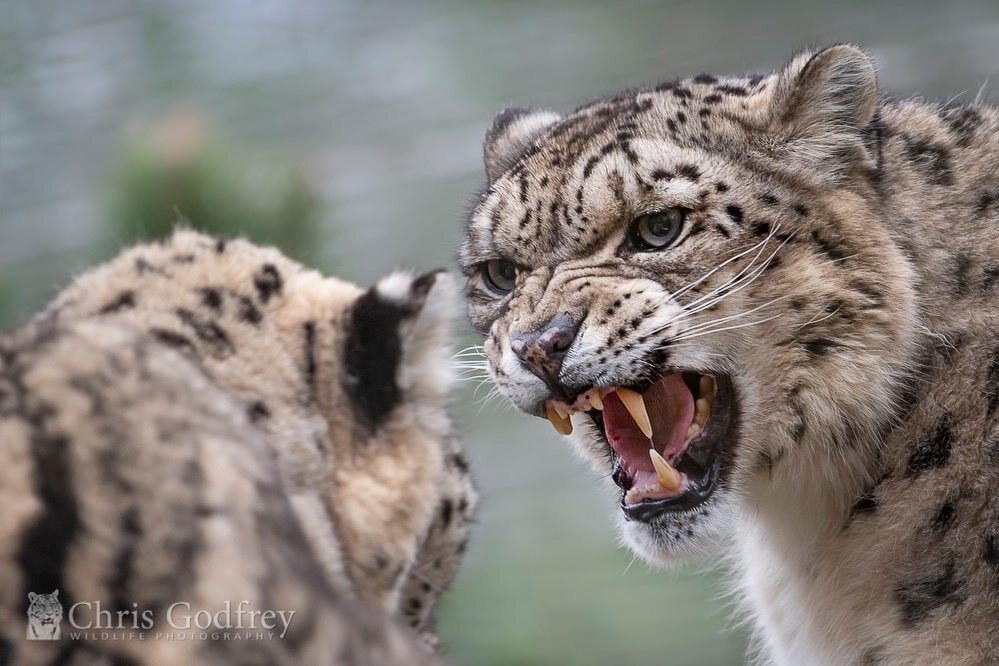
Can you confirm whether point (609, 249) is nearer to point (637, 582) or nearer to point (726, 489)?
point (726, 489)

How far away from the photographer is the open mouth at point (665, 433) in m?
4.27

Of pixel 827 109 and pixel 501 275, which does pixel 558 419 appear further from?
pixel 827 109

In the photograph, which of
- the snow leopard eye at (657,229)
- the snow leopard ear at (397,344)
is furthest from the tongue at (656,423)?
the snow leopard ear at (397,344)

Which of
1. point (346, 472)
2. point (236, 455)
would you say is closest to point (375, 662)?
point (236, 455)

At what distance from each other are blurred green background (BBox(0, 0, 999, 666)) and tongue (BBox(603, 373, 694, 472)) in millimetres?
6075

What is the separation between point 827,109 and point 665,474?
127 centimetres

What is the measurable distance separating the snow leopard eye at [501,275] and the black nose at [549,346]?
498 millimetres

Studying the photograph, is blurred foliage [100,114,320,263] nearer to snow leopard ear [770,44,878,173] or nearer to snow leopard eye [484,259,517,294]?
snow leopard eye [484,259,517,294]

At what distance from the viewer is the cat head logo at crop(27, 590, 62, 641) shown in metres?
2.02

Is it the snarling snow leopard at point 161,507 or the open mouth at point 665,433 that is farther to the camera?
the open mouth at point 665,433

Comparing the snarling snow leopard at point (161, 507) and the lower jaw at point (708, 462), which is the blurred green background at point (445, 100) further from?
the snarling snow leopard at point (161, 507)

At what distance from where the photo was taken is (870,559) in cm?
427

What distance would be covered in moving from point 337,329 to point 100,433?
145cm

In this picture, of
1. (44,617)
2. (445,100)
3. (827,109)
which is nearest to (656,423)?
(827,109)
